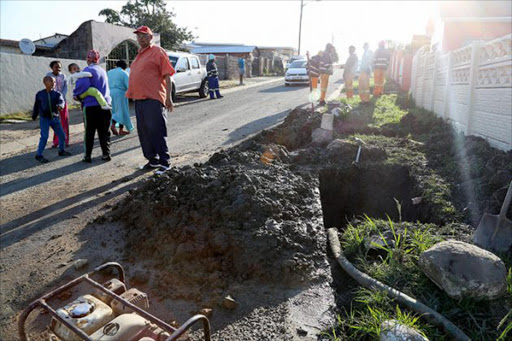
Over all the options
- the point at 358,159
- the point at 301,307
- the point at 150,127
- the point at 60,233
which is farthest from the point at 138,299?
the point at 358,159

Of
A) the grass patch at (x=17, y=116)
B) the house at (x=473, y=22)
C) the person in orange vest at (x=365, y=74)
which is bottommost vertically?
the grass patch at (x=17, y=116)

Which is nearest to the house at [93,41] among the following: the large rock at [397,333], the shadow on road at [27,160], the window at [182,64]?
the window at [182,64]

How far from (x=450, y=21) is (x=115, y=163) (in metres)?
17.3

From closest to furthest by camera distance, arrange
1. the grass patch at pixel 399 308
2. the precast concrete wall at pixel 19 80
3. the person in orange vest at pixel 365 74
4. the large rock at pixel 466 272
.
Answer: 1. the grass patch at pixel 399 308
2. the large rock at pixel 466 272
3. the precast concrete wall at pixel 19 80
4. the person in orange vest at pixel 365 74

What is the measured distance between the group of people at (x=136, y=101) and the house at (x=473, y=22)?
53.6 feet

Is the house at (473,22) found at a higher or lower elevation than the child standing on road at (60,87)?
higher

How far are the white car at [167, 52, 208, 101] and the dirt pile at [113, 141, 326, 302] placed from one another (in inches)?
433

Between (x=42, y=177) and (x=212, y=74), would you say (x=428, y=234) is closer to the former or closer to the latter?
(x=42, y=177)

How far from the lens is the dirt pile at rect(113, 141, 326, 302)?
2740 mm

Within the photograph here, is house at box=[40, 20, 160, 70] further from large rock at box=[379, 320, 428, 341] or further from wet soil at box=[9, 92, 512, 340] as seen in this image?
large rock at box=[379, 320, 428, 341]

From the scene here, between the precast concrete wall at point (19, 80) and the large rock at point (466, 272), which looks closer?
the large rock at point (466, 272)

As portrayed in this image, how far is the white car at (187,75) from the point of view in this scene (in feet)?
47.8

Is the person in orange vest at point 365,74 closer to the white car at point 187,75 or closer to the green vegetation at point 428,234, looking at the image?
the green vegetation at point 428,234

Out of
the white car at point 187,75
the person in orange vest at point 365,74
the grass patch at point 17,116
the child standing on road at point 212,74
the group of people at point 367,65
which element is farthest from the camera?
the child standing on road at point 212,74
